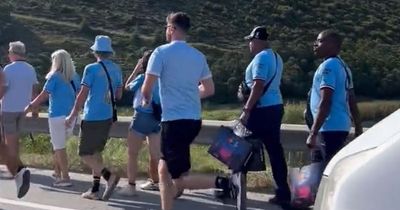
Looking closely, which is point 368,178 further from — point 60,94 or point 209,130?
point 209,130

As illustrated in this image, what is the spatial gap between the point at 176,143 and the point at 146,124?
1.88 m

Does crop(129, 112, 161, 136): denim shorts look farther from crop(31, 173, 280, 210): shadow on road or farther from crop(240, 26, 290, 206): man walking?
crop(240, 26, 290, 206): man walking

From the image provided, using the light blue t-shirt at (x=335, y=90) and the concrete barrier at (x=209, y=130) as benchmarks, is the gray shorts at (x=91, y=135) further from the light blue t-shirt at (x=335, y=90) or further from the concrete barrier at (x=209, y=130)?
the light blue t-shirt at (x=335, y=90)

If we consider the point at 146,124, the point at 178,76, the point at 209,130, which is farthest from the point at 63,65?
the point at 178,76

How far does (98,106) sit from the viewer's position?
29.9ft

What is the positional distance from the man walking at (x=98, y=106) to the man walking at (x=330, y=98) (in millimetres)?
2223

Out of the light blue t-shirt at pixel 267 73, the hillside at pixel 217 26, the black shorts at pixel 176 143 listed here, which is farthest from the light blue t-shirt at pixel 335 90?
the hillside at pixel 217 26

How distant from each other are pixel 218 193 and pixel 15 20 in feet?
115

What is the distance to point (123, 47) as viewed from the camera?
130 feet

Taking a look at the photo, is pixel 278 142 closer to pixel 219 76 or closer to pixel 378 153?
pixel 378 153

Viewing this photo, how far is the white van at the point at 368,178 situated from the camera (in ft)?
10.9

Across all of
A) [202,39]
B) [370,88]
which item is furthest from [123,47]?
[370,88]

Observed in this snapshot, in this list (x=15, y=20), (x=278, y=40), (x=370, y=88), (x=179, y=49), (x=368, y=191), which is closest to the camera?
(x=368, y=191)

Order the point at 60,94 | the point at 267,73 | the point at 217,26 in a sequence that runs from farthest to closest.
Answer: the point at 217,26 → the point at 60,94 → the point at 267,73
